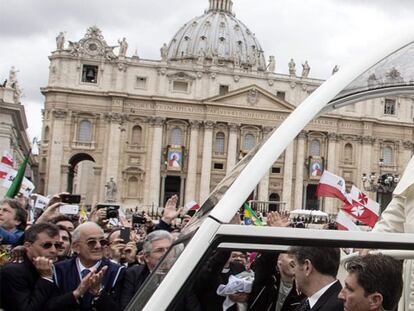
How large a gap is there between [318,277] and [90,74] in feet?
184

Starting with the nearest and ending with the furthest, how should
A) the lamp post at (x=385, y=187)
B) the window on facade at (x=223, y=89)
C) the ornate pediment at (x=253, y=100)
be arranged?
the lamp post at (x=385, y=187)
the ornate pediment at (x=253, y=100)
the window on facade at (x=223, y=89)

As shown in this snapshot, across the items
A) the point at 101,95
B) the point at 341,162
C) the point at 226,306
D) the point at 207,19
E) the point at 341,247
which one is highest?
the point at 207,19

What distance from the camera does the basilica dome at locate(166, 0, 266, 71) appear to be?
8481 cm

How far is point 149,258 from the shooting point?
12.5ft

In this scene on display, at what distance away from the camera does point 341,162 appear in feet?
192

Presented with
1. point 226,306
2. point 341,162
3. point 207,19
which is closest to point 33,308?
point 226,306

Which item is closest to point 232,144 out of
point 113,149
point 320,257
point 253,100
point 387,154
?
point 253,100

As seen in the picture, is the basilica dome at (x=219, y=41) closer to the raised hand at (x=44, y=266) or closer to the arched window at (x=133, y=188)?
the arched window at (x=133, y=188)

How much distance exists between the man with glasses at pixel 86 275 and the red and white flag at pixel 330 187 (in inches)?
256

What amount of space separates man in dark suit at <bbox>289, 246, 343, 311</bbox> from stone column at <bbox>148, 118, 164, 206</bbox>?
53027 millimetres

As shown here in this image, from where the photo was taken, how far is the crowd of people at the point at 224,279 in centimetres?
200

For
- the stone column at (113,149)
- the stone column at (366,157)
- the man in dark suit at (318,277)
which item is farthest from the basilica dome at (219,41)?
the man in dark suit at (318,277)

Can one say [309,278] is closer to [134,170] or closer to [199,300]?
[199,300]

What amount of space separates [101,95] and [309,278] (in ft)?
179
